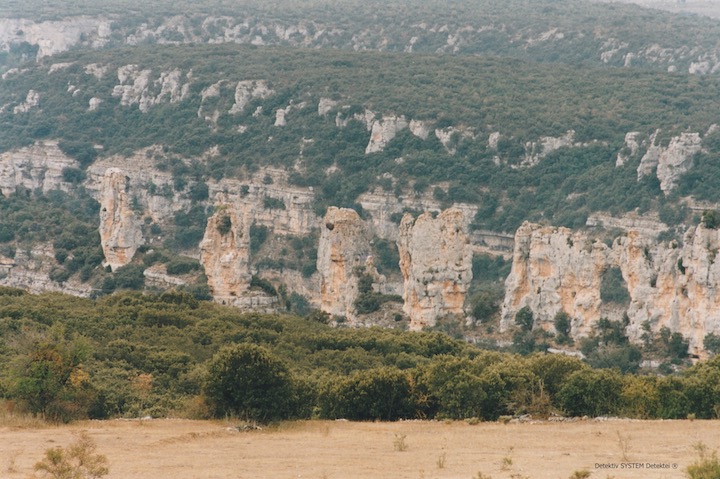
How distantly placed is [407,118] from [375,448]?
248ft

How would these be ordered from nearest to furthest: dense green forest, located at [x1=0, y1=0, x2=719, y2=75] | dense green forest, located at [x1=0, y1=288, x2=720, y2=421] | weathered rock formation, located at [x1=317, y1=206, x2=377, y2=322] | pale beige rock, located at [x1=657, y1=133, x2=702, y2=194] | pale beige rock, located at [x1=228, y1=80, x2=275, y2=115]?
dense green forest, located at [x1=0, y1=288, x2=720, y2=421] → weathered rock formation, located at [x1=317, y1=206, x2=377, y2=322] → pale beige rock, located at [x1=657, y1=133, x2=702, y2=194] → pale beige rock, located at [x1=228, y1=80, x2=275, y2=115] → dense green forest, located at [x1=0, y1=0, x2=719, y2=75]

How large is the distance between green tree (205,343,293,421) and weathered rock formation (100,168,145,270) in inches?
1443

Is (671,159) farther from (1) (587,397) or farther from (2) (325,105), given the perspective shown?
(1) (587,397)

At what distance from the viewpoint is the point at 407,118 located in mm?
106375

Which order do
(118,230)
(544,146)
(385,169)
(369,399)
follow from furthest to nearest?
1. (385,169)
2. (544,146)
3. (118,230)
4. (369,399)

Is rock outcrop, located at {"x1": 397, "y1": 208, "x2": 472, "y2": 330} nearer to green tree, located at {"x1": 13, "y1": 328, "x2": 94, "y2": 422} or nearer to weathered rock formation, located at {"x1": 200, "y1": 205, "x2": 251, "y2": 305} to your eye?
weathered rock formation, located at {"x1": 200, "y1": 205, "x2": 251, "y2": 305}

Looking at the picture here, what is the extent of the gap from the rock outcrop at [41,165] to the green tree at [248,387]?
231 feet

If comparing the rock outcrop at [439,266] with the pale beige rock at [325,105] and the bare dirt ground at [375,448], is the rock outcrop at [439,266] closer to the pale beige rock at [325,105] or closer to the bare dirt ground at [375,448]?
the bare dirt ground at [375,448]

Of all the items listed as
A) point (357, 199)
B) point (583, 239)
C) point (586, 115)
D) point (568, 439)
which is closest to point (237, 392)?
point (568, 439)

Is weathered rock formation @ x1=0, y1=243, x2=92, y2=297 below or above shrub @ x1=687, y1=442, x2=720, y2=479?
below

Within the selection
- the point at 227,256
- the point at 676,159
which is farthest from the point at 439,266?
the point at 676,159

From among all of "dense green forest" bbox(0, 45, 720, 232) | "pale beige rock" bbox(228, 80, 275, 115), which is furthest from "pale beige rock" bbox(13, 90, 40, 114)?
"pale beige rock" bbox(228, 80, 275, 115)

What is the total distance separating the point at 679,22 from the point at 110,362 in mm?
121438

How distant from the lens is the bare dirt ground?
1145 inches
